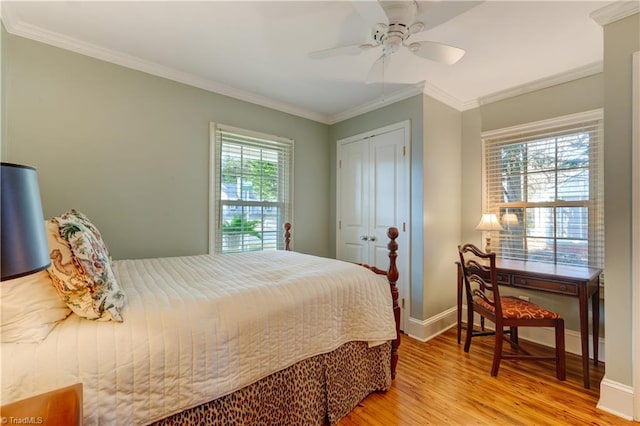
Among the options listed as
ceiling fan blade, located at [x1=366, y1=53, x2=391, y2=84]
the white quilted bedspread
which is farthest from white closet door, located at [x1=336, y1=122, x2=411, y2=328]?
the white quilted bedspread

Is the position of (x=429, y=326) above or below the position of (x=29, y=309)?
below

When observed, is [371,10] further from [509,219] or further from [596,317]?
[596,317]

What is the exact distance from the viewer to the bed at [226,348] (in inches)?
36.6

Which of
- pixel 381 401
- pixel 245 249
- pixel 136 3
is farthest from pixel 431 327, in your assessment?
pixel 136 3

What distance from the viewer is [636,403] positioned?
1668 millimetres

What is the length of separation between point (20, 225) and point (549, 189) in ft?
12.0

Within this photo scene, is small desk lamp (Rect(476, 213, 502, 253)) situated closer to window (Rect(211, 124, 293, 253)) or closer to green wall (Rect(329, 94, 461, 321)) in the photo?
green wall (Rect(329, 94, 461, 321))

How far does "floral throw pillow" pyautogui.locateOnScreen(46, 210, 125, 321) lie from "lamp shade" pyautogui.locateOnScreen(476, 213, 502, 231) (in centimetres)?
308

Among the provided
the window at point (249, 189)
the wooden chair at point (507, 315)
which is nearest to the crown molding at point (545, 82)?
the wooden chair at point (507, 315)

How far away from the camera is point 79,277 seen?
40.8 inches

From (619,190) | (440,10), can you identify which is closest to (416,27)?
(440,10)

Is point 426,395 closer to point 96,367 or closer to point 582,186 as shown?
point 96,367

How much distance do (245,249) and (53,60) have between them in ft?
7.32

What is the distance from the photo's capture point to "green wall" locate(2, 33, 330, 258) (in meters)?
2.03
